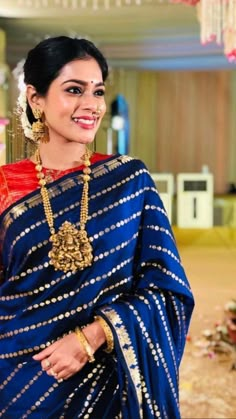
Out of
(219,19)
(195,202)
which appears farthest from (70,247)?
(195,202)

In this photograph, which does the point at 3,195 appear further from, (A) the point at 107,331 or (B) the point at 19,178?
(A) the point at 107,331

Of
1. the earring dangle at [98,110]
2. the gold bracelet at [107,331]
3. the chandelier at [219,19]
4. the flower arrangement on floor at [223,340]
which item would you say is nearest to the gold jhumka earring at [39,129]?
the earring dangle at [98,110]

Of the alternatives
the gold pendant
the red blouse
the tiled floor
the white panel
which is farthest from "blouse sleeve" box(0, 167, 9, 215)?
the white panel

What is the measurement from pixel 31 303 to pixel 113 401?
0.73 ft

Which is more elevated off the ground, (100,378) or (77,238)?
(77,238)

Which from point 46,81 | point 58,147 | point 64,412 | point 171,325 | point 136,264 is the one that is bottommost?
point 64,412

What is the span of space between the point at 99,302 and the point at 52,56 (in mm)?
429

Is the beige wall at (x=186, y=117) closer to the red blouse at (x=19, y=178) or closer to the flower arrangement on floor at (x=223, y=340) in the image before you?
the flower arrangement on floor at (x=223, y=340)

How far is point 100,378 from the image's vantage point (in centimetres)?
101

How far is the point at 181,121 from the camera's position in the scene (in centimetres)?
1011

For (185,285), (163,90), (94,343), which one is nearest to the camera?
(94,343)

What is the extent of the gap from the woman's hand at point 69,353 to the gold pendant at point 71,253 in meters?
0.10

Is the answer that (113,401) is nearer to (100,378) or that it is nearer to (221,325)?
(100,378)

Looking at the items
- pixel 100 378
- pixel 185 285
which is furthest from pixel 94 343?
pixel 185 285
